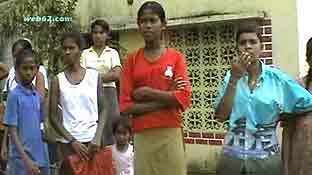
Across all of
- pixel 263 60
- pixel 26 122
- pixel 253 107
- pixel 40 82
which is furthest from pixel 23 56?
pixel 263 60

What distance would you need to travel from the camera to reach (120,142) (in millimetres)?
6602

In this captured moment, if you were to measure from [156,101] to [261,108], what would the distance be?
0.81m

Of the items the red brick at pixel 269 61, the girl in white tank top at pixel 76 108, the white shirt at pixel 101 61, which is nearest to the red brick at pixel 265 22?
the red brick at pixel 269 61

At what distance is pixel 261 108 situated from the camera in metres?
3.99

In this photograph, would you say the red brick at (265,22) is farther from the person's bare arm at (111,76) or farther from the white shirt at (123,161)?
the white shirt at (123,161)

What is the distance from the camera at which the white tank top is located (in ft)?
16.1

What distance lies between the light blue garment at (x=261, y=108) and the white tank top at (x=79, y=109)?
122 cm

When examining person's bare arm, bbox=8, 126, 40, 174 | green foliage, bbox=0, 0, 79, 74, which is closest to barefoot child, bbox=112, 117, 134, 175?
person's bare arm, bbox=8, 126, 40, 174

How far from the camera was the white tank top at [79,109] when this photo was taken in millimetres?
4906

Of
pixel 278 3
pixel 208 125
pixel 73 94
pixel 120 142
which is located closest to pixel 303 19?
pixel 278 3

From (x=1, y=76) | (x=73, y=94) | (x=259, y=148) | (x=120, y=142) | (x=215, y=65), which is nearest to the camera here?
(x=259, y=148)

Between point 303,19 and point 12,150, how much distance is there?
386 cm

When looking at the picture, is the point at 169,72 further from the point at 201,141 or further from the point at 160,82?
the point at 201,141

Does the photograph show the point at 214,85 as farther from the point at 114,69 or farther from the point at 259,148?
the point at 259,148
